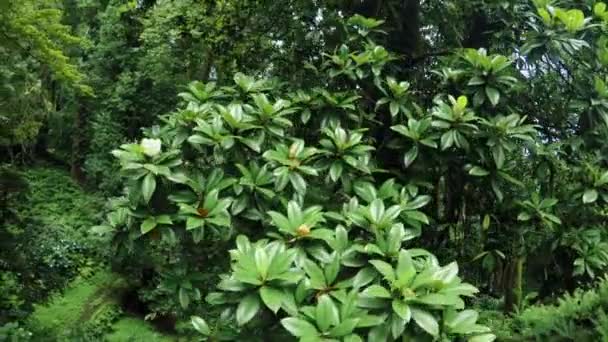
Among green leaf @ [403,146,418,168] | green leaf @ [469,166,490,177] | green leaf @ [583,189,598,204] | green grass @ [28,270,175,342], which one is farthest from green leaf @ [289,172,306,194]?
green grass @ [28,270,175,342]

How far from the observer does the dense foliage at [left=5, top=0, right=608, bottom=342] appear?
5.48 ft

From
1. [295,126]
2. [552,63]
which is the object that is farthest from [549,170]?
[295,126]

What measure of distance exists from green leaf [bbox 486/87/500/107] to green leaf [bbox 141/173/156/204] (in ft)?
4.42

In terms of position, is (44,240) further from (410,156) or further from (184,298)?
(410,156)

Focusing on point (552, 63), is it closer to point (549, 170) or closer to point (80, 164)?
point (549, 170)

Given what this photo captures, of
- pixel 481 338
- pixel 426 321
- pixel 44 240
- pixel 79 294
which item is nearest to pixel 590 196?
pixel 481 338

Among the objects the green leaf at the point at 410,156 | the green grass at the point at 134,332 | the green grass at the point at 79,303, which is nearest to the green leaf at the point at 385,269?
the green leaf at the point at 410,156

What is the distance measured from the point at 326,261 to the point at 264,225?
39 cm

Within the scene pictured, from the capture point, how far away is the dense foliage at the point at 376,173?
167 cm

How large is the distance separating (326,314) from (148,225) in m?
0.78

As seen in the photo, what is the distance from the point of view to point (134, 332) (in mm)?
8336

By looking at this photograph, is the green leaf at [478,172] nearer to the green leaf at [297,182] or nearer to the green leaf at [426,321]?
the green leaf at [297,182]

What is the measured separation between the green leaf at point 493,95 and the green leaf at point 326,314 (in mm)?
1205

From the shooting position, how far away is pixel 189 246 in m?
2.27
